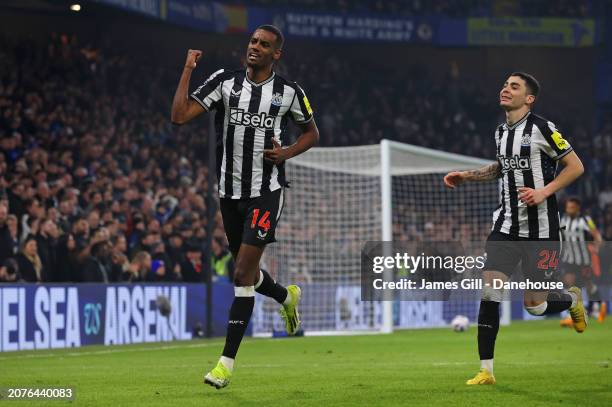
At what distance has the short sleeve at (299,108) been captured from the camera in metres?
8.46

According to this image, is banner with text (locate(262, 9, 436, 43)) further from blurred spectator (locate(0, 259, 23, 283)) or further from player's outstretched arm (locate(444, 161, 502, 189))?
player's outstretched arm (locate(444, 161, 502, 189))

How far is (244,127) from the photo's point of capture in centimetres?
826

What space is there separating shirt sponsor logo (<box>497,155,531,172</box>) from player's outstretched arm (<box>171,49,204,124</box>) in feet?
7.83

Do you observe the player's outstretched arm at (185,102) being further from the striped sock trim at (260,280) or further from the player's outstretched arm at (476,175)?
the player's outstretched arm at (476,175)

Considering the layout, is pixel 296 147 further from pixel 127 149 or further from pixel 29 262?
pixel 127 149

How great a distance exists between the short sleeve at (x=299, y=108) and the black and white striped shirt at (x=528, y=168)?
5.09ft

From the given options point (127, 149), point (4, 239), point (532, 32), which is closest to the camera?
point (4, 239)

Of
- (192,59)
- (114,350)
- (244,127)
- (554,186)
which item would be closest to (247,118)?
(244,127)

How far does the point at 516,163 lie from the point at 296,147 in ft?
5.58

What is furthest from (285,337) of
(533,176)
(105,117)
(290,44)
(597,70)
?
(597,70)

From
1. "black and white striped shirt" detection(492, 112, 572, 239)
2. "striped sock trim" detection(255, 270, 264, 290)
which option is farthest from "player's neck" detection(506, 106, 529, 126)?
"striped sock trim" detection(255, 270, 264, 290)

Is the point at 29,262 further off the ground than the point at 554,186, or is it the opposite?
the point at 554,186

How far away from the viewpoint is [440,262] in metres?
20.8

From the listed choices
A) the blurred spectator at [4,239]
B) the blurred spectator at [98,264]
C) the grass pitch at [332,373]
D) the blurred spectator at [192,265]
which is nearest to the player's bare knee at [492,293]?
the grass pitch at [332,373]
